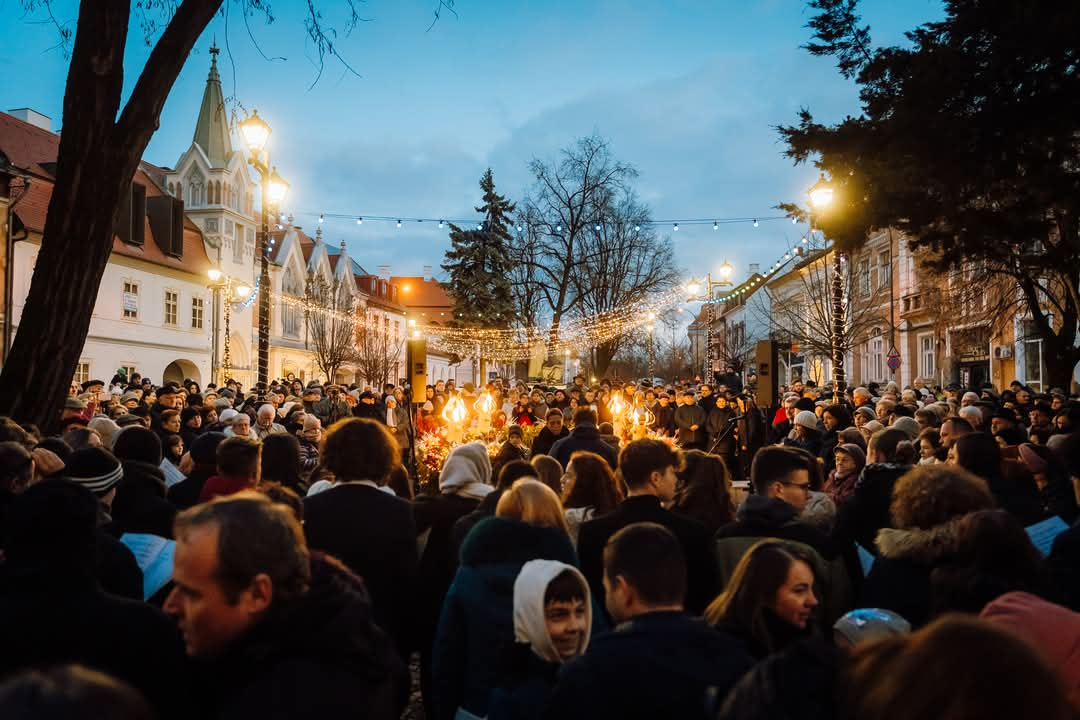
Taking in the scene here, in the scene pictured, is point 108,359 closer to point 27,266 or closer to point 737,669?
point 27,266

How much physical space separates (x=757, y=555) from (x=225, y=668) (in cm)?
191

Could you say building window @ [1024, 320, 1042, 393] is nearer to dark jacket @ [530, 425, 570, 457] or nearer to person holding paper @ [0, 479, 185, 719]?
dark jacket @ [530, 425, 570, 457]

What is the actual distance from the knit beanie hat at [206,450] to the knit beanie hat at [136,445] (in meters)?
0.52

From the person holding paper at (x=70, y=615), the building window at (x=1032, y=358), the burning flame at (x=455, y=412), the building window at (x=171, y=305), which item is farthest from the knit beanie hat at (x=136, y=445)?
the building window at (x=171, y=305)

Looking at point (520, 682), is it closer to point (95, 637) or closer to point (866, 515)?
point (95, 637)

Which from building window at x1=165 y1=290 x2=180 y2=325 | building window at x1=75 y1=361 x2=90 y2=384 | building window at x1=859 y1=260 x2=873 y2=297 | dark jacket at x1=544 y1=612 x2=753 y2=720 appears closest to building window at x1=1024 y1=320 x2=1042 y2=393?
building window at x1=859 y1=260 x2=873 y2=297

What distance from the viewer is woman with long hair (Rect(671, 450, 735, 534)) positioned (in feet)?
17.3

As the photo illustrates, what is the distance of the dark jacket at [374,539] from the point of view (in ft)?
13.4

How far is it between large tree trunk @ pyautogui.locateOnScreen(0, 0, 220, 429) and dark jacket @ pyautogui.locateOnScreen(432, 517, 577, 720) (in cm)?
594

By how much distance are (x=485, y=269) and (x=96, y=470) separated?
133 feet

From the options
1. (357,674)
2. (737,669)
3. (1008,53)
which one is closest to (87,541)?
(357,674)

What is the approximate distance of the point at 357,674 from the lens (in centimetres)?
200

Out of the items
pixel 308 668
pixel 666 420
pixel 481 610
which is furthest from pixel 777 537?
pixel 666 420

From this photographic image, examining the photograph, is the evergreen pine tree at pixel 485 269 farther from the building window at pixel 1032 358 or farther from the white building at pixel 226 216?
the building window at pixel 1032 358
